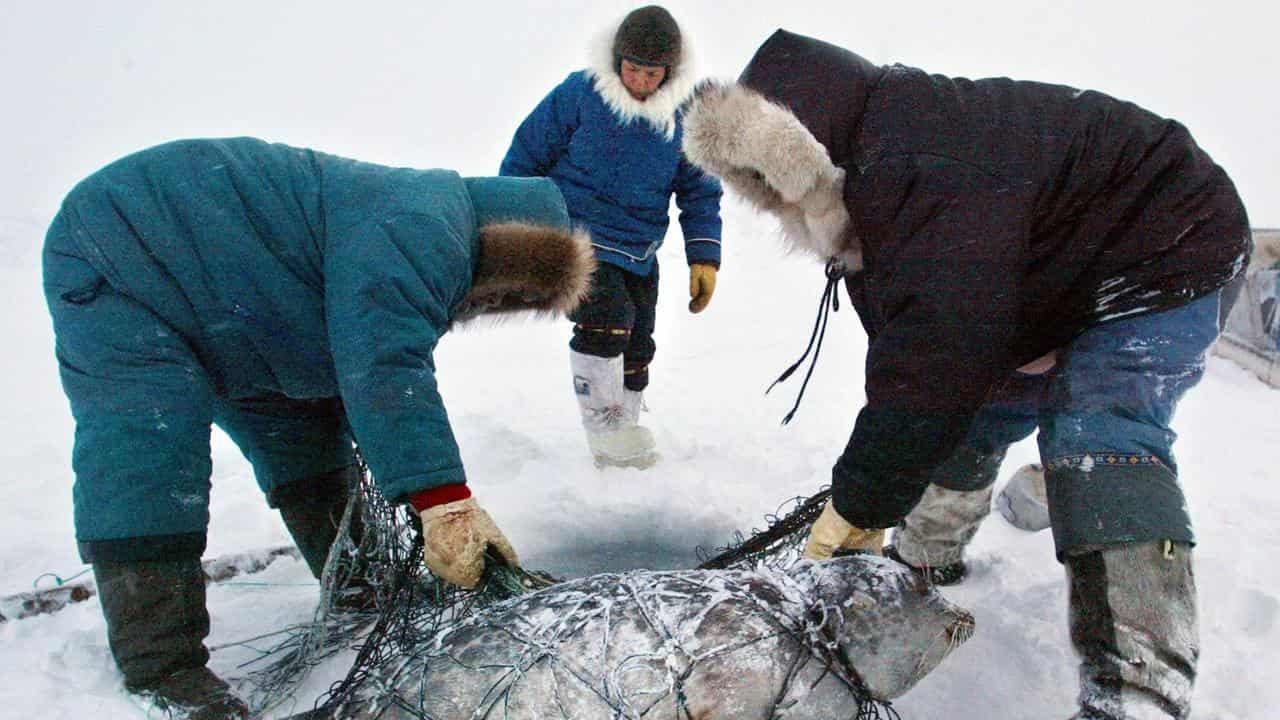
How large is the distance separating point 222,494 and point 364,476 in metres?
1.45

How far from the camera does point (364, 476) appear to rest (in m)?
2.56

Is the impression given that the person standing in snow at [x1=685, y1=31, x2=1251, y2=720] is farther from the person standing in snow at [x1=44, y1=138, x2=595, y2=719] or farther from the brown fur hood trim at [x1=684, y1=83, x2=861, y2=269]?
the person standing in snow at [x1=44, y1=138, x2=595, y2=719]

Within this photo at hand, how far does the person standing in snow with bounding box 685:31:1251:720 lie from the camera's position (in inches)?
71.0

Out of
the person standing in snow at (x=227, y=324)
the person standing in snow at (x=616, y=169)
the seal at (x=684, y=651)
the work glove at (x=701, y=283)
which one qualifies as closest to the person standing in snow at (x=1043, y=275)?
the seal at (x=684, y=651)

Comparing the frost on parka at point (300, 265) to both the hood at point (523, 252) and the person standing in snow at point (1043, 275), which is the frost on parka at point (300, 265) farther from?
the person standing in snow at point (1043, 275)

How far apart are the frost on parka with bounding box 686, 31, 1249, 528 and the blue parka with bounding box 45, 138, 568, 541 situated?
871 mm

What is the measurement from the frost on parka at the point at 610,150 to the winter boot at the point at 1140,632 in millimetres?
2515

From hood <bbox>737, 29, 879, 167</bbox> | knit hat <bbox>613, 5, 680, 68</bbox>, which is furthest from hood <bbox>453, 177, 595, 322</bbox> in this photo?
knit hat <bbox>613, 5, 680, 68</bbox>

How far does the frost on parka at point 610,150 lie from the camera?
3.84 m

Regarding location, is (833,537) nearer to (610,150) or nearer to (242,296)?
(242,296)

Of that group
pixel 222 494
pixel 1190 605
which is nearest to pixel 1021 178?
pixel 1190 605

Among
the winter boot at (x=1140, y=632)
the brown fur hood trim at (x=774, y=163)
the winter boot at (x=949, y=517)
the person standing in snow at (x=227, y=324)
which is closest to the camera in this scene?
the winter boot at (x=1140, y=632)

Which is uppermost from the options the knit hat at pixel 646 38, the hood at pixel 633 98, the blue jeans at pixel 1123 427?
the knit hat at pixel 646 38

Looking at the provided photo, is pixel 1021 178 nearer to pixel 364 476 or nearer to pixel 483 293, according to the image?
pixel 483 293
